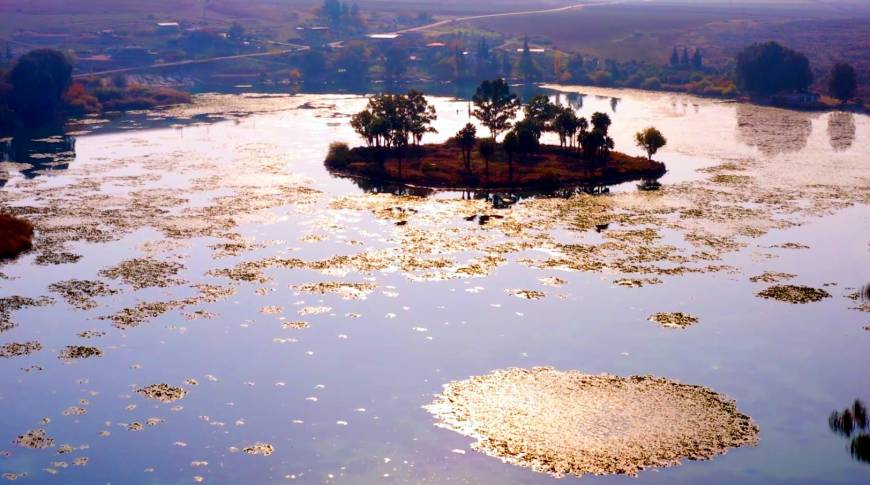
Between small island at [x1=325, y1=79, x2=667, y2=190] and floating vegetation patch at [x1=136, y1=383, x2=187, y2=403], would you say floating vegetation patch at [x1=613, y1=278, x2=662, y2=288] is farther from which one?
small island at [x1=325, y1=79, x2=667, y2=190]

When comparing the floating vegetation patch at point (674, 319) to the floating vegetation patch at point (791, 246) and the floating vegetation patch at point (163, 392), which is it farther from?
the floating vegetation patch at point (163, 392)

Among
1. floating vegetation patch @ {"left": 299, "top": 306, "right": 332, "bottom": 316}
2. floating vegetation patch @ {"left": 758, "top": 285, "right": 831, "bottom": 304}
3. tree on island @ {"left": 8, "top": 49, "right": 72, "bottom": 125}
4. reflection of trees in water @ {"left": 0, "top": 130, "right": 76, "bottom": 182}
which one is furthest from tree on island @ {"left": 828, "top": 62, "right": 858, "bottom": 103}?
floating vegetation patch @ {"left": 299, "top": 306, "right": 332, "bottom": 316}

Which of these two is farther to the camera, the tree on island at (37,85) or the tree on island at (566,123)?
the tree on island at (37,85)

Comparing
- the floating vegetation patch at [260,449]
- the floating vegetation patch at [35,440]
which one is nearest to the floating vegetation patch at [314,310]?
the floating vegetation patch at [260,449]

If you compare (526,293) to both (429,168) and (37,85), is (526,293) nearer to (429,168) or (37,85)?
(429,168)

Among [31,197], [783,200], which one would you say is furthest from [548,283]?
[31,197]
